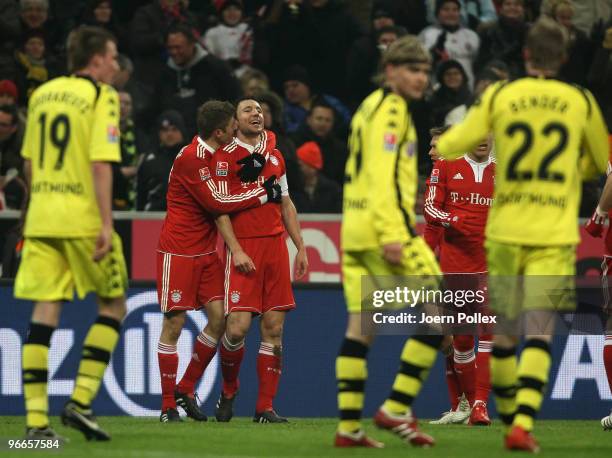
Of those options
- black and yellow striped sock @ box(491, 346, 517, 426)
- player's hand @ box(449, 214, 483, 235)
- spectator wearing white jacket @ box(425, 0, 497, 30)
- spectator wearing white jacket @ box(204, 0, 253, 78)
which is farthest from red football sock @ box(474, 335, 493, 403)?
spectator wearing white jacket @ box(425, 0, 497, 30)

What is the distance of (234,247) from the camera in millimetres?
10680

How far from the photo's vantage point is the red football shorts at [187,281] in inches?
425

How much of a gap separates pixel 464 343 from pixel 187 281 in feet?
6.86

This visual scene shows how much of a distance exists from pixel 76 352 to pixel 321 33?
676 centimetres

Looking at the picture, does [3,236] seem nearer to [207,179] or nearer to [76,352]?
[76,352]

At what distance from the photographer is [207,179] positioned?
10.7 meters

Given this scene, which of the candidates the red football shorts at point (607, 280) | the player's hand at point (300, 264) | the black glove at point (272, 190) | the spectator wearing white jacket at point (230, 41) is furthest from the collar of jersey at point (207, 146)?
the spectator wearing white jacket at point (230, 41)

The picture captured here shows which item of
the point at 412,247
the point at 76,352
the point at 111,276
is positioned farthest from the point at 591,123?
the point at 76,352

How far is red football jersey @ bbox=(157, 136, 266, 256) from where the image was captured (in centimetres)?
1073

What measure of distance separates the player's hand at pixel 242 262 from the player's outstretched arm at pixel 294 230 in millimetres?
359

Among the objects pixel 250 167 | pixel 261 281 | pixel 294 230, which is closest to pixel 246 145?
pixel 250 167

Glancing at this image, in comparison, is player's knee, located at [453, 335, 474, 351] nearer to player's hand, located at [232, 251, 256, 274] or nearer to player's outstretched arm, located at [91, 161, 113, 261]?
player's hand, located at [232, 251, 256, 274]

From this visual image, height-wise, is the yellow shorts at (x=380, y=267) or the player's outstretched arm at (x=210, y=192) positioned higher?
the player's outstretched arm at (x=210, y=192)

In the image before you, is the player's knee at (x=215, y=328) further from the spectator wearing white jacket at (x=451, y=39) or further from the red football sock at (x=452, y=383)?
A: the spectator wearing white jacket at (x=451, y=39)
